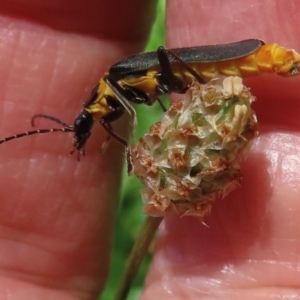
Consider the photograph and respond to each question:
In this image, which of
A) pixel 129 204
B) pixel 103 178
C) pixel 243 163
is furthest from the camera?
pixel 129 204

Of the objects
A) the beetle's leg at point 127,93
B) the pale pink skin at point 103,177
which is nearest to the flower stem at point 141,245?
the pale pink skin at point 103,177

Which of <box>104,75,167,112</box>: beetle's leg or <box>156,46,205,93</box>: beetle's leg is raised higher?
<box>156,46,205,93</box>: beetle's leg

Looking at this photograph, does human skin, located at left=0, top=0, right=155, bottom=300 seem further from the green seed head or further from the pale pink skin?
the green seed head

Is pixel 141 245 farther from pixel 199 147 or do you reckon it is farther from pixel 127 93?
pixel 127 93

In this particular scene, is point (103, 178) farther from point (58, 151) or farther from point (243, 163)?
point (243, 163)

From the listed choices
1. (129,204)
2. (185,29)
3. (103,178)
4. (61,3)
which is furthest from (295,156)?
(129,204)

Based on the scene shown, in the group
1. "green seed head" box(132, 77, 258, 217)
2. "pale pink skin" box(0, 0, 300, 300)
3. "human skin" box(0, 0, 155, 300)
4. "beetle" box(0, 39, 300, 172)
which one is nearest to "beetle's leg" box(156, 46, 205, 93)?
"beetle" box(0, 39, 300, 172)
